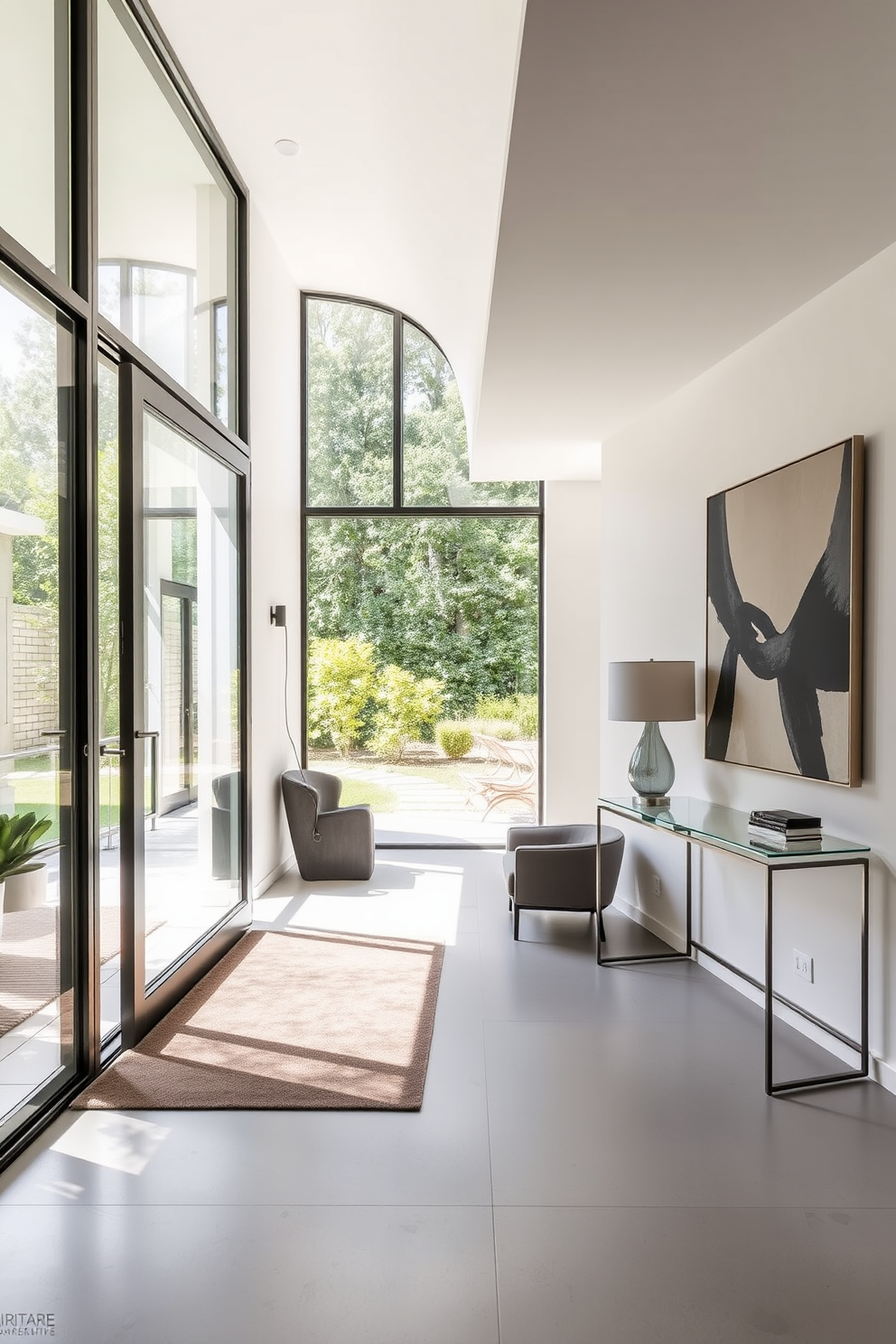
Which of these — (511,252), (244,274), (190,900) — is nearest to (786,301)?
(511,252)

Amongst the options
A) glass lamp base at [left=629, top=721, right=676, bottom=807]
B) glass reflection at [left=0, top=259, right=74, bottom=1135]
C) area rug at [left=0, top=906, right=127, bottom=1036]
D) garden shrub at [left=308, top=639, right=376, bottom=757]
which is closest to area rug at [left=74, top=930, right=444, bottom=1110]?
glass reflection at [left=0, top=259, right=74, bottom=1135]

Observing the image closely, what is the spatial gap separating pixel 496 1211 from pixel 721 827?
1.68 m

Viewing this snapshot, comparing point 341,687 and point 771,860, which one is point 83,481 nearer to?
point 771,860

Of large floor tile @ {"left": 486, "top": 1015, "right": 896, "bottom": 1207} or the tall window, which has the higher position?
the tall window

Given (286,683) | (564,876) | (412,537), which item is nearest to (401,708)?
(412,537)

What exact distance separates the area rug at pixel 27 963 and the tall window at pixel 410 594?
4.06 metres

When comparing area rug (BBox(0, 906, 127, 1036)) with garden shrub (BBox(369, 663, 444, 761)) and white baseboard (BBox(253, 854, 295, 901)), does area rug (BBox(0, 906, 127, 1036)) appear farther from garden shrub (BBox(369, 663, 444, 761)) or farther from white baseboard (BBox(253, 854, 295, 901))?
garden shrub (BBox(369, 663, 444, 761))

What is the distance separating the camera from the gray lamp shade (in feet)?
12.6

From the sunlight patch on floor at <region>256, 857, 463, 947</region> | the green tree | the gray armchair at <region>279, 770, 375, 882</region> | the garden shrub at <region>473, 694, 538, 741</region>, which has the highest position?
the green tree

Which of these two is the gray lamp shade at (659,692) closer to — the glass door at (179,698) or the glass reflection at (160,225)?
the glass door at (179,698)

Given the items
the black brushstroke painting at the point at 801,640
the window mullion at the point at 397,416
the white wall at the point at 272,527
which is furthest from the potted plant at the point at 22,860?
the window mullion at the point at 397,416

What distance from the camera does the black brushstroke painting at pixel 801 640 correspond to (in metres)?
2.97

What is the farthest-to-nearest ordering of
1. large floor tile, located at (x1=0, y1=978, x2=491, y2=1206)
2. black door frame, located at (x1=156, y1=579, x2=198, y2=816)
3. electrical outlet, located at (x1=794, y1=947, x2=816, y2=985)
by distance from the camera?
black door frame, located at (x1=156, y1=579, x2=198, y2=816) → electrical outlet, located at (x1=794, y1=947, x2=816, y2=985) → large floor tile, located at (x1=0, y1=978, x2=491, y2=1206)

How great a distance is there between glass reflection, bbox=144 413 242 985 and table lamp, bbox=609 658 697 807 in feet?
6.41
